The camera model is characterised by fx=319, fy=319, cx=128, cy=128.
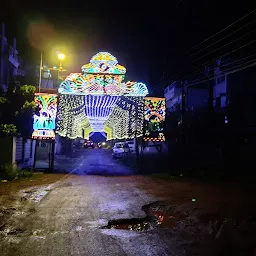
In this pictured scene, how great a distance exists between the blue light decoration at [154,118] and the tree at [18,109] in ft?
23.7

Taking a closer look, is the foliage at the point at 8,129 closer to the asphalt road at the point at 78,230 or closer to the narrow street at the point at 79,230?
the asphalt road at the point at 78,230

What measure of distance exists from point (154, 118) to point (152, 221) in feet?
41.3

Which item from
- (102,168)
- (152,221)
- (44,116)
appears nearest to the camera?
(152,221)

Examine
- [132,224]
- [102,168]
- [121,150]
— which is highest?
[121,150]

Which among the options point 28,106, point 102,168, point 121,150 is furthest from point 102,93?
point 121,150

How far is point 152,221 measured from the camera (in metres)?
9.01

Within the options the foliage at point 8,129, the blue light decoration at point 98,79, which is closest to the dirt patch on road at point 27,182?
the foliage at point 8,129

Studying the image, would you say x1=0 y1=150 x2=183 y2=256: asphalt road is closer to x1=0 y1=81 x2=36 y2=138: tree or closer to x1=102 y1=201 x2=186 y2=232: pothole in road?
x1=102 y1=201 x2=186 y2=232: pothole in road

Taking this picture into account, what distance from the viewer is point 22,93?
68.9 ft

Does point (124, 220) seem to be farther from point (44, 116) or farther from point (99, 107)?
point (99, 107)

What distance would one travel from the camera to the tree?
20147 millimetres

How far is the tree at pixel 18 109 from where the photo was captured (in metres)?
20.1

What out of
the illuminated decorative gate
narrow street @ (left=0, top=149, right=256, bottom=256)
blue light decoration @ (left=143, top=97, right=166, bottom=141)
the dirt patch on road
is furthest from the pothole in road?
the illuminated decorative gate

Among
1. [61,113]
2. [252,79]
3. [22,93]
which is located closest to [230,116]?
A: [252,79]
